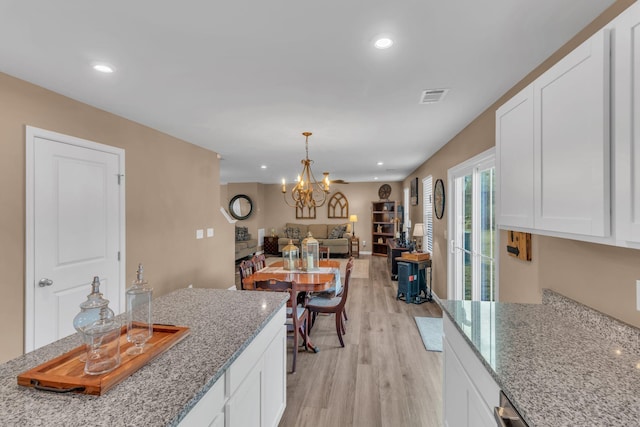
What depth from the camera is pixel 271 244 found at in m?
9.81

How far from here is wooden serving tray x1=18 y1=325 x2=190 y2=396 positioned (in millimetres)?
915

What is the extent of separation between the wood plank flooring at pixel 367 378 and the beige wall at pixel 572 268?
1.06 meters

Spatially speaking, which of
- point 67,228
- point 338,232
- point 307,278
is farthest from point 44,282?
point 338,232

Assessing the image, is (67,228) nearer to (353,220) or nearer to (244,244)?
(244,244)

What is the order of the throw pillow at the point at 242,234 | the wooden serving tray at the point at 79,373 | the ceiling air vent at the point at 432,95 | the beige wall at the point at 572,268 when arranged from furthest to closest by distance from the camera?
the throw pillow at the point at 242,234, the ceiling air vent at the point at 432,95, the beige wall at the point at 572,268, the wooden serving tray at the point at 79,373

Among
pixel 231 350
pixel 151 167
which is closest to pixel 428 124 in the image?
pixel 231 350

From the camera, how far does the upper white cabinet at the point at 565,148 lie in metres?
1.05

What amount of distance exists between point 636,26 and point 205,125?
3.35 m

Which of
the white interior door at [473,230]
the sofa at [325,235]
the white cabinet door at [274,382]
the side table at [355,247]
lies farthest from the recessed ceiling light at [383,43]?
the side table at [355,247]

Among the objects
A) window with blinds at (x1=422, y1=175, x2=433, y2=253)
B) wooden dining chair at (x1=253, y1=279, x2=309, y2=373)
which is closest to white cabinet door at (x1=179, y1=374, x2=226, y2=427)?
wooden dining chair at (x1=253, y1=279, x2=309, y2=373)

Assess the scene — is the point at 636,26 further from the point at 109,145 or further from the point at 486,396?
the point at 109,145

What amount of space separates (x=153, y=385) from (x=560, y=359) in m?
1.51

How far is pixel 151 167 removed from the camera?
3.48 meters

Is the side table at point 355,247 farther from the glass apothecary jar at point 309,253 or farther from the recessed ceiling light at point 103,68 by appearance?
the recessed ceiling light at point 103,68
